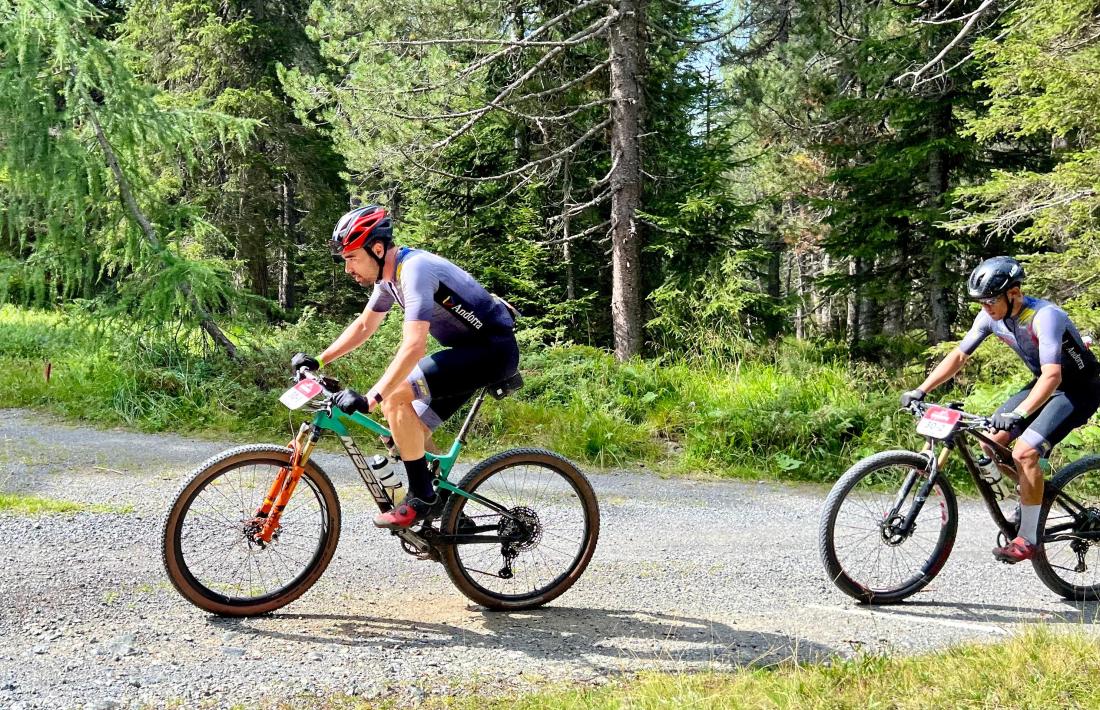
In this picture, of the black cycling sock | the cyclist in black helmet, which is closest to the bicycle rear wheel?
the cyclist in black helmet

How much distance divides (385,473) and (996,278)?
3.93 m

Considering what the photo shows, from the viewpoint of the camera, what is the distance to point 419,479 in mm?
4352

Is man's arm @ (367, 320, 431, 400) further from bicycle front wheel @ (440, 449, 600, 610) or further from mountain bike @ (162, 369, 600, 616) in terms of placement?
bicycle front wheel @ (440, 449, 600, 610)

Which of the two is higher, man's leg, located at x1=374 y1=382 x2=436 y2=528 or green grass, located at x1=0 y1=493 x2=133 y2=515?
man's leg, located at x1=374 y1=382 x2=436 y2=528

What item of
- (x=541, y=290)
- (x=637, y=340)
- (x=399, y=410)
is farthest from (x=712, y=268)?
(x=399, y=410)

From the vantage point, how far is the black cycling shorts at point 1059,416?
5094 mm

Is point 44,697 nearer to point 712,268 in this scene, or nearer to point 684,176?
point 712,268

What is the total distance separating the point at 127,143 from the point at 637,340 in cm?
766

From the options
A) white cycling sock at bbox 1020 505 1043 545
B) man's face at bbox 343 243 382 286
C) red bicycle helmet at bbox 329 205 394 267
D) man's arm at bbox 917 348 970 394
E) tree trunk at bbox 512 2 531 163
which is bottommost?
white cycling sock at bbox 1020 505 1043 545

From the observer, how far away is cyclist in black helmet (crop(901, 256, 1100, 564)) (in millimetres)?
4969

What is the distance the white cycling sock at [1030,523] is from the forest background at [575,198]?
3.09 m

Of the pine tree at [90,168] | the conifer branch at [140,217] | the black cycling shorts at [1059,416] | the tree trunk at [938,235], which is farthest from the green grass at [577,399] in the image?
the black cycling shorts at [1059,416]

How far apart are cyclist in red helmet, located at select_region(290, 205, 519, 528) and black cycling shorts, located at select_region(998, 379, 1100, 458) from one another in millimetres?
3423

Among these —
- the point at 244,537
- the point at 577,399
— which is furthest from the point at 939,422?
the point at 577,399
